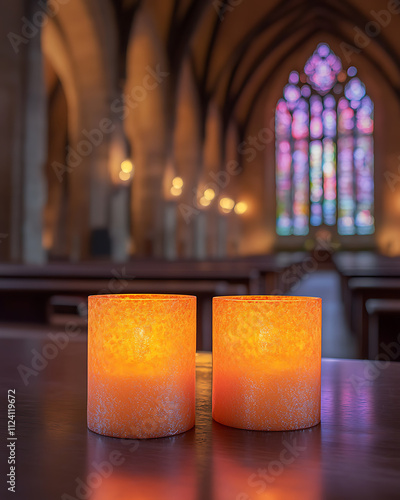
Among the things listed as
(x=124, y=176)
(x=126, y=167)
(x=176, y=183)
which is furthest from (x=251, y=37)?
(x=124, y=176)

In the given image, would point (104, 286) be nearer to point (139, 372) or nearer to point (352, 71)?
point (139, 372)

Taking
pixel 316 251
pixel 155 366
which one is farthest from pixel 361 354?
pixel 316 251

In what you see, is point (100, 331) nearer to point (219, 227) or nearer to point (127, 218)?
point (127, 218)

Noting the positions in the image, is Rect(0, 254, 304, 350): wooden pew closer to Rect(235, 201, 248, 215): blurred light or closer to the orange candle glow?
the orange candle glow

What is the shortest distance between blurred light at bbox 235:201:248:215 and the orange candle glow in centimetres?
1696

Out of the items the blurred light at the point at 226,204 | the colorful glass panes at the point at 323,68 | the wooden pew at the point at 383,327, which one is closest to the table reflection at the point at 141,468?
the wooden pew at the point at 383,327

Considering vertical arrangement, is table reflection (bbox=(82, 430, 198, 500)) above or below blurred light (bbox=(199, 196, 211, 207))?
below

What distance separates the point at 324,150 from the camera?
55.1ft

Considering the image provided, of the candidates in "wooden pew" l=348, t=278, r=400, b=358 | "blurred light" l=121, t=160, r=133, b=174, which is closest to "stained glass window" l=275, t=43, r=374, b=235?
"blurred light" l=121, t=160, r=133, b=174

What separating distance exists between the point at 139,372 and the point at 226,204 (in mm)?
16289

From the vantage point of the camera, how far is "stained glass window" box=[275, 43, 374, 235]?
54.0 ft

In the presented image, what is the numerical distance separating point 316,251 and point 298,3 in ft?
21.7

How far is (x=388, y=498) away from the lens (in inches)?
14.8

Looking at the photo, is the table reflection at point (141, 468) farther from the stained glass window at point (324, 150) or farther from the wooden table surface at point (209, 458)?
the stained glass window at point (324, 150)
